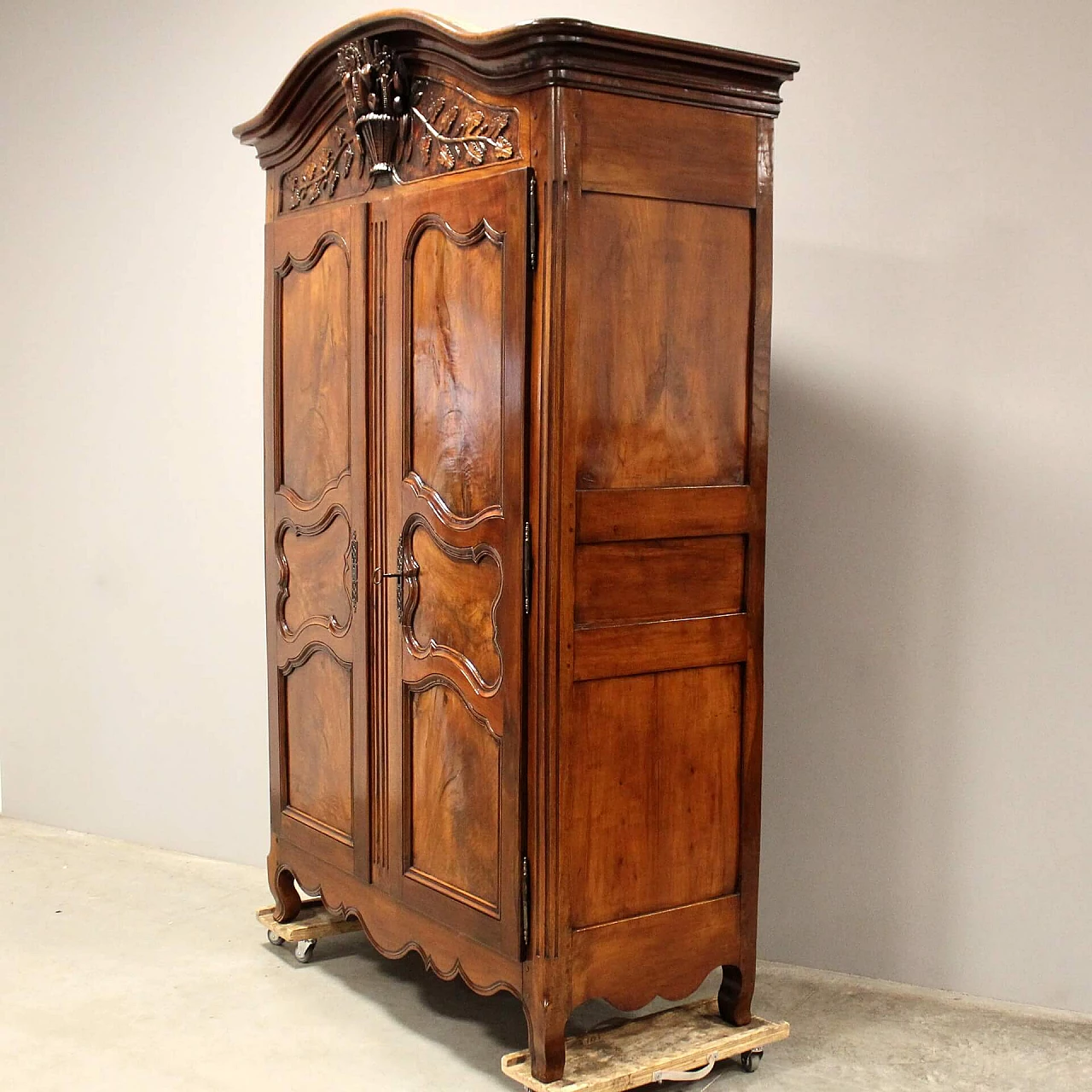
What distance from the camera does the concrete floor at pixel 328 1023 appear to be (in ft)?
A: 9.80

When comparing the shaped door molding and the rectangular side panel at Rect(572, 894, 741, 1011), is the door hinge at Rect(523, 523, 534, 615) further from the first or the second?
the rectangular side panel at Rect(572, 894, 741, 1011)

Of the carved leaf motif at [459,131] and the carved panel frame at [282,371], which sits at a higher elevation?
the carved leaf motif at [459,131]

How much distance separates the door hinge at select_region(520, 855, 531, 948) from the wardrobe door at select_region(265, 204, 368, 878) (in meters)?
0.63

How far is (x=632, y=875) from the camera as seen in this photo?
283cm

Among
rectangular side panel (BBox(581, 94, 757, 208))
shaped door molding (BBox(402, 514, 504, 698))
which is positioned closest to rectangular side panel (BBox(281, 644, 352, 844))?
shaped door molding (BBox(402, 514, 504, 698))

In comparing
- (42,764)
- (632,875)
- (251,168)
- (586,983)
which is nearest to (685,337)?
(632,875)

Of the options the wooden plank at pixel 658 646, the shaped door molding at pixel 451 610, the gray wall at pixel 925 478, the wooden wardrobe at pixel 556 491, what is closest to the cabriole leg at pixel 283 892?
the wooden wardrobe at pixel 556 491

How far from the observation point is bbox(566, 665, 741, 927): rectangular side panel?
109 inches

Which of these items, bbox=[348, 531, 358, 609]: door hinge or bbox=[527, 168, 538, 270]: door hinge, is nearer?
bbox=[527, 168, 538, 270]: door hinge

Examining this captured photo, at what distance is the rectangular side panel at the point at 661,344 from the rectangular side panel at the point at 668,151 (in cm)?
3

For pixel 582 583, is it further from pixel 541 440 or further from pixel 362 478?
pixel 362 478

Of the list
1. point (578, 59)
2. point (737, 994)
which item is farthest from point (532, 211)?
point (737, 994)

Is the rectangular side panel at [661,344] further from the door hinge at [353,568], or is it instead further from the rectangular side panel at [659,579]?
the door hinge at [353,568]

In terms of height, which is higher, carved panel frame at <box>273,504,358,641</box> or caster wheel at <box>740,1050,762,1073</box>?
carved panel frame at <box>273,504,358,641</box>
